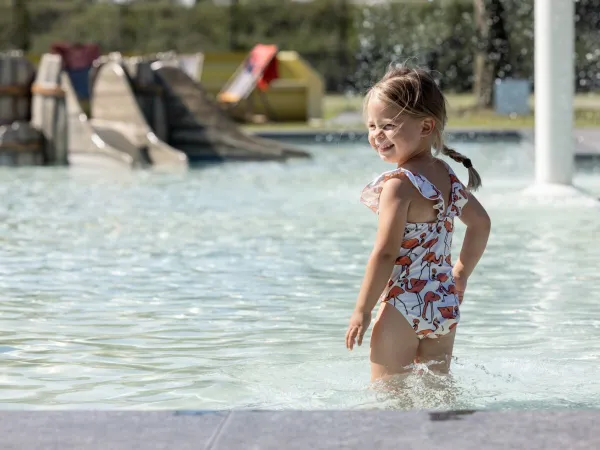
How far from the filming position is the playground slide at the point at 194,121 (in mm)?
16062

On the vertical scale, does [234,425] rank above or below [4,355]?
above

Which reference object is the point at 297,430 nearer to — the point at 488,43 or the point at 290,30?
the point at 488,43

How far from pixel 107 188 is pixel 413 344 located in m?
8.76

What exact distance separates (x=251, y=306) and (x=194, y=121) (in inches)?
439

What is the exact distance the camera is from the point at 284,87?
2378 centimetres

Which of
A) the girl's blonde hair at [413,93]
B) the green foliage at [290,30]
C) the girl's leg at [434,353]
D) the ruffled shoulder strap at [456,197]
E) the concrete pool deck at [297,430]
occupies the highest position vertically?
the green foliage at [290,30]

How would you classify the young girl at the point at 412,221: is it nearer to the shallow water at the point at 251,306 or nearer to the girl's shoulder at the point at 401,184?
the girl's shoulder at the point at 401,184

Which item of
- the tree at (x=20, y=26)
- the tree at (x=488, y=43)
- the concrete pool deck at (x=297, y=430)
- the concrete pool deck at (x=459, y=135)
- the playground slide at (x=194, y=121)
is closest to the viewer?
the concrete pool deck at (x=297, y=430)

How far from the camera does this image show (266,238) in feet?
25.5

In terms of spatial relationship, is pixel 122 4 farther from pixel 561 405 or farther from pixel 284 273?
pixel 561 405

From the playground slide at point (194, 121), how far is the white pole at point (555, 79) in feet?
22.7

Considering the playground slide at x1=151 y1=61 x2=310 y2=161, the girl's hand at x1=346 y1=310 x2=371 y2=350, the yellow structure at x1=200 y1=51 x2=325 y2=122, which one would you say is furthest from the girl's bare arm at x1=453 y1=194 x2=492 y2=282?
the yellow structure at x1=200 y1=51 x2=325 y2=122

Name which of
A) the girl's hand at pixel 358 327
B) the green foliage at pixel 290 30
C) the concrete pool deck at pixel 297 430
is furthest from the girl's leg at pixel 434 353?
the green foliage at pixel 290 30

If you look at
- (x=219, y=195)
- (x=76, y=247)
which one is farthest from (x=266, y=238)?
(x=219, y=195)
